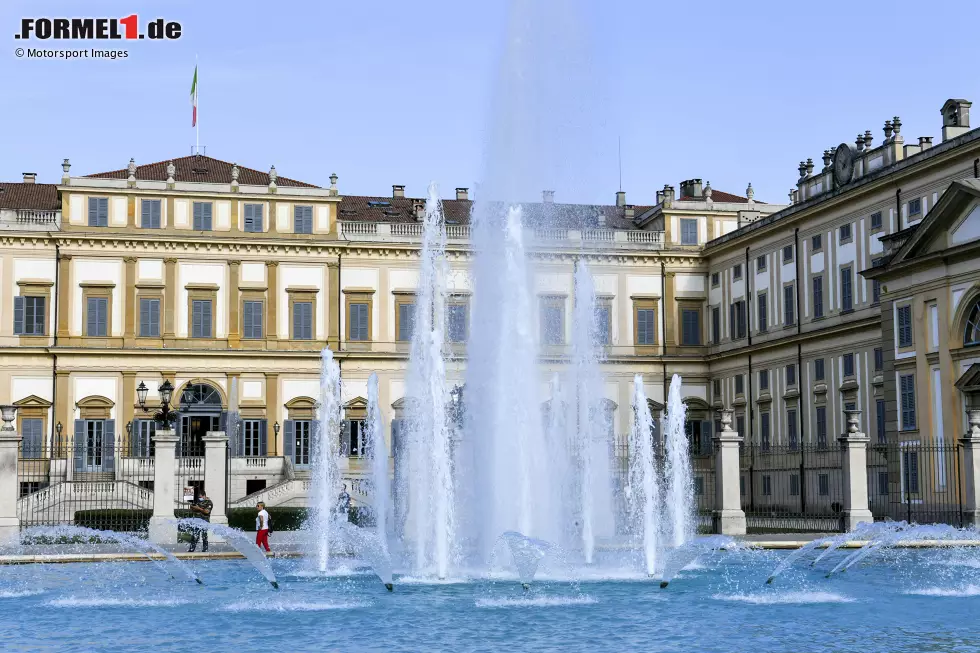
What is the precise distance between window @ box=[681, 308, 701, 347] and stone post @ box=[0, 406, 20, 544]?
3312cm

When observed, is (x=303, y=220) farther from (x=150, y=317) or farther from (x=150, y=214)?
(x=150, y=317)

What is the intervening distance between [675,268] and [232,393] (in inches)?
729

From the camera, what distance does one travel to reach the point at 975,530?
27.1m

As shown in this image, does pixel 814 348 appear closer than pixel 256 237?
Yes

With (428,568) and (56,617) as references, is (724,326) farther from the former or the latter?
(56,617)

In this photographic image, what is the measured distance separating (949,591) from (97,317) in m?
38.3

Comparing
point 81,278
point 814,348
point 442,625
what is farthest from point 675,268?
point 442,625

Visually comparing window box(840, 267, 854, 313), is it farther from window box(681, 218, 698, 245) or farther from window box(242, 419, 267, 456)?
window box(242, 419, 267, 456)

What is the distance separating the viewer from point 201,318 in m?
50.3

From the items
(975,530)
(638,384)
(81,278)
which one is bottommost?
(975,530)

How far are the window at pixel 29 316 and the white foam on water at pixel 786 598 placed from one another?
37367mm

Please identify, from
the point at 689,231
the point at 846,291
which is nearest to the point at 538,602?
the point at 846,291

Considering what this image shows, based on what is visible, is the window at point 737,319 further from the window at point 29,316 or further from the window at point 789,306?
the window at point 29,316

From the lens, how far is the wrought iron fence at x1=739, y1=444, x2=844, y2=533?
41.4 m
